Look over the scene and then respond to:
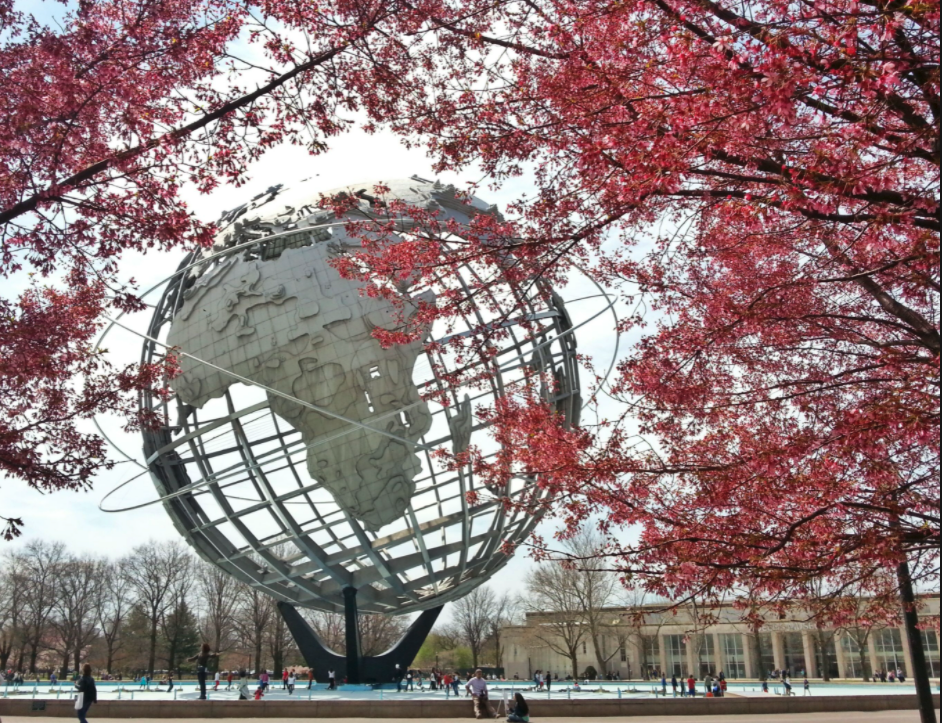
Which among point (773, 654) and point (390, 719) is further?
point (773, 654)

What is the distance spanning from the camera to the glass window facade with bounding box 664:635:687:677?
5531 centimetres

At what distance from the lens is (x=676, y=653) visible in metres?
56.1

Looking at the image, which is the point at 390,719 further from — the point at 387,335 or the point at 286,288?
the point at 387,335

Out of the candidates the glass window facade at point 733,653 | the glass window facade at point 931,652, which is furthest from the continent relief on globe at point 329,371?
the glass window facade at point 733,653

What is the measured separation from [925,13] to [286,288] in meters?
12.8

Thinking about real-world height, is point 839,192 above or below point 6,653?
above

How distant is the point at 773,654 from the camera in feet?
170

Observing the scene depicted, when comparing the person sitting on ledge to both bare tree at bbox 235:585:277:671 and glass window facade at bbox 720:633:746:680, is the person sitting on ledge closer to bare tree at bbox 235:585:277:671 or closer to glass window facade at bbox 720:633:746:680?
bare tree at bbox 235:585:277:671

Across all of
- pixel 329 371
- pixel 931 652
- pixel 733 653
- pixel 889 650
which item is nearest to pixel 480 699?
pixel 329 371

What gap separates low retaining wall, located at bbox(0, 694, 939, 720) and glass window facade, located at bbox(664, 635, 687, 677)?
37877 mm

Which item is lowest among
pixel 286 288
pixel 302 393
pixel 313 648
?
pixel 313 648

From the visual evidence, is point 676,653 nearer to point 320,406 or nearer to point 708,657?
point 708,657

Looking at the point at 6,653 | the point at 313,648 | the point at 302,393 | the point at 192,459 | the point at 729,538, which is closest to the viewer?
the point at 729,538

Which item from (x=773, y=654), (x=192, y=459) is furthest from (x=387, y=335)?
(x=773, y=654)
